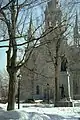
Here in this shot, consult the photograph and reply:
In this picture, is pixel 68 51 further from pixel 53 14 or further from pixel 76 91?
pixel 76 91

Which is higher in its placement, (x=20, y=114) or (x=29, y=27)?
(x=29, y=27)

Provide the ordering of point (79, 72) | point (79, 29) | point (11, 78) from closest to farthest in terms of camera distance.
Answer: point (11, 78) < point (79, 29) < point (79, 72)

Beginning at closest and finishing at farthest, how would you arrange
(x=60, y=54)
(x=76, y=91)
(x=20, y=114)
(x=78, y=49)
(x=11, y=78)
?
(x=20, y=114)
(x=11, y=78)
(x=60, y=54)
(x=78, y=49)
(x=76, y=91)

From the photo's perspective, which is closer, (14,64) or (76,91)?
(14,64)

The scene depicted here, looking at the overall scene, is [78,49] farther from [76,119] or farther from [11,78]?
[76,119]

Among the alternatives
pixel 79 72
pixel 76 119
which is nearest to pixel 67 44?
pixel 76 119

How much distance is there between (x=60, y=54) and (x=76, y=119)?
779 inches

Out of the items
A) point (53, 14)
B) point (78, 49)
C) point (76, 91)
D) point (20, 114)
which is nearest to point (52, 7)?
point (53, 14)

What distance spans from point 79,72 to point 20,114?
179 ft

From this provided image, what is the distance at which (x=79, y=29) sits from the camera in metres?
36.3

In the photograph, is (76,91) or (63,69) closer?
(63,69)

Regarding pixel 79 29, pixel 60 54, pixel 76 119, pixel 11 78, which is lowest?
pixel 76 119

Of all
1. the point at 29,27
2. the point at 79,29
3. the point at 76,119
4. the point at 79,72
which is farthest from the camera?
the point at 79,72

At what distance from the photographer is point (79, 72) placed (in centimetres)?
7075
